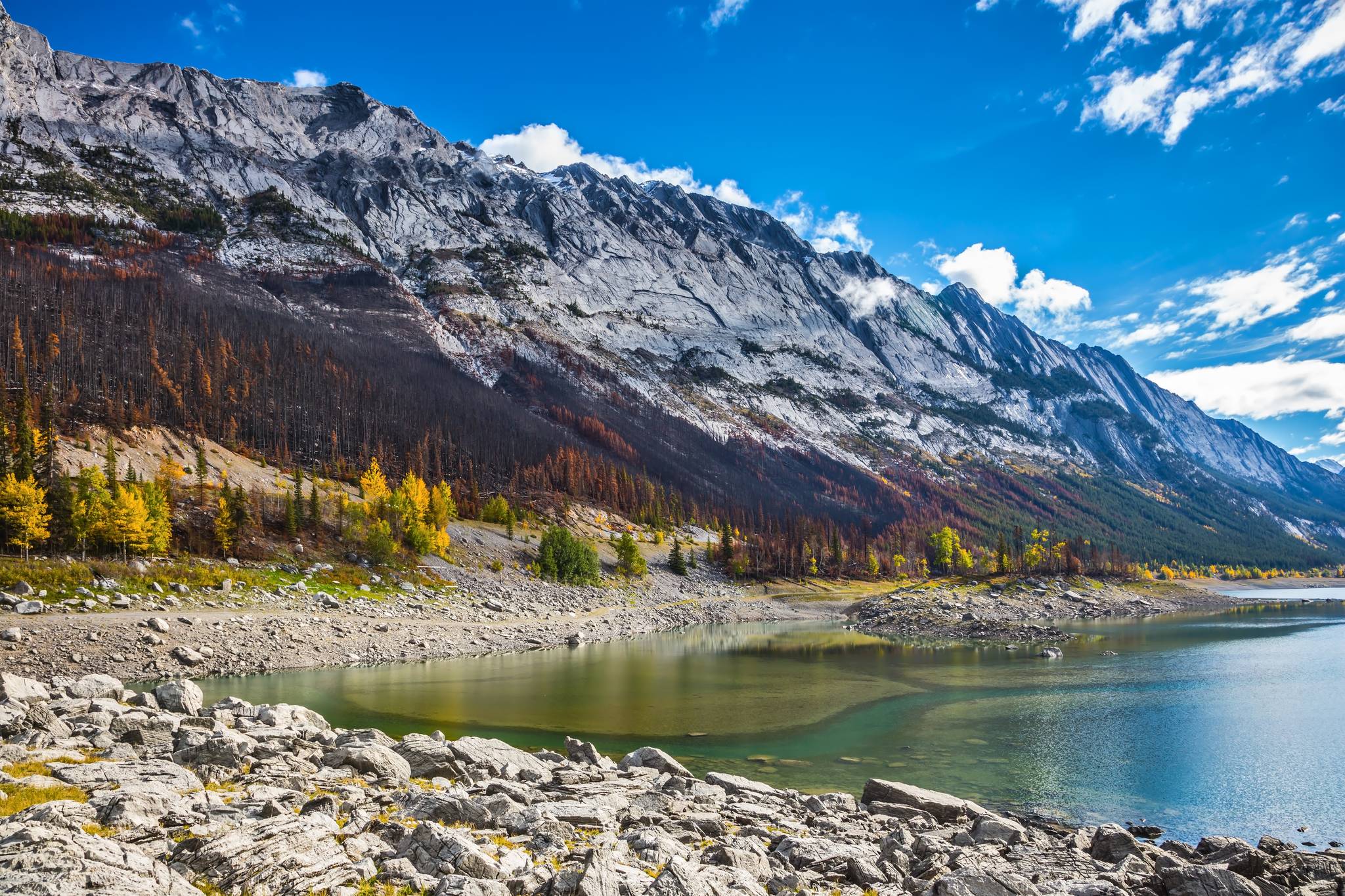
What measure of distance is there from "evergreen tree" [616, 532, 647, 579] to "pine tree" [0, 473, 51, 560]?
70.2 m

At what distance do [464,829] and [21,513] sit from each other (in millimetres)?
61694

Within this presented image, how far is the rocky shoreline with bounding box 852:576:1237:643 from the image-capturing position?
80750 millimetres

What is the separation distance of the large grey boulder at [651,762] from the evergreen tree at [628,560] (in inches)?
3274

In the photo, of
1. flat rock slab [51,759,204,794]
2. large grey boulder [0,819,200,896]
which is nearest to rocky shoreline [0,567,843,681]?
flat rock slab [51,759,204,794]

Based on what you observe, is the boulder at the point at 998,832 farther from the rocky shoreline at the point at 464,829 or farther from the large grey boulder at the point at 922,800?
the large grey boulder at the point at 922,800

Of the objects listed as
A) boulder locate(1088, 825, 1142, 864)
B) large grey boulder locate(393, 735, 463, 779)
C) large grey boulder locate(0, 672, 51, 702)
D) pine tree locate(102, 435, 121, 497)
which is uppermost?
pine tree locate(102, 435, 121, 497)

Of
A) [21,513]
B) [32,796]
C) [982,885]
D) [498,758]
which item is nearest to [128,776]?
[32,796]

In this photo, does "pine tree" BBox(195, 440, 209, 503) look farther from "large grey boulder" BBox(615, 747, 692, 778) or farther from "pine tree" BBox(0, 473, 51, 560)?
"large grey boulder" BBox(615, 747, 692, 778)

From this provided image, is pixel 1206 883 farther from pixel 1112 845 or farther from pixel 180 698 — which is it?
pixel 180 698

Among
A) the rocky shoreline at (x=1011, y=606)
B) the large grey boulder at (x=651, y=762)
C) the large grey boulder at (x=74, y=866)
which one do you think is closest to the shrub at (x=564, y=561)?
the rocky shoreline at (x=1011, y=606)

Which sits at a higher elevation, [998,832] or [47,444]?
[47,444]

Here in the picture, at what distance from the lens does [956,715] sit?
125 ft

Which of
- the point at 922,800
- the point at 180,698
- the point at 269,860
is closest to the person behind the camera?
the point at 269,860

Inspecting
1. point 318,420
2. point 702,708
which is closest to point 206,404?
point 318,420
